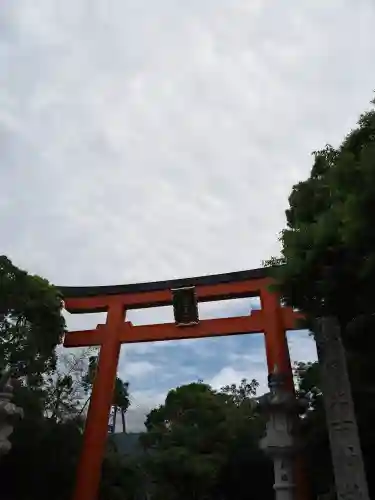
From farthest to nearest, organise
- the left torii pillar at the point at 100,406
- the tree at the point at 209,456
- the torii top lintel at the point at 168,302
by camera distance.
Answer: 1. the tree at the point at 209,456
2. the torii top lintel at the point at 168,302
3. the left torii pillar at the point at 100,406

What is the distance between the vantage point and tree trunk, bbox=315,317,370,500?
19.3 feet

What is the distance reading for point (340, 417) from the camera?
619cm

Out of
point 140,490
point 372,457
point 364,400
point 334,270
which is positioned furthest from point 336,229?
point 140,490

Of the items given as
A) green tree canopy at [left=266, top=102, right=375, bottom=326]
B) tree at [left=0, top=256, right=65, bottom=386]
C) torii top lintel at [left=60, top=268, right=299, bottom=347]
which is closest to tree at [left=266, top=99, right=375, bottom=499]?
green tree canopy at [left=266, top=102, right=375, bottom=326]

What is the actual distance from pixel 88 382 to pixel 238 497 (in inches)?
191

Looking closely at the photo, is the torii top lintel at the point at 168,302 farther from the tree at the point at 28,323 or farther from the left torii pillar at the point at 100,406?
the tree at the point at 28,323

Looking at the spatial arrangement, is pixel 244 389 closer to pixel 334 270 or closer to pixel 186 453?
pixel 186 453

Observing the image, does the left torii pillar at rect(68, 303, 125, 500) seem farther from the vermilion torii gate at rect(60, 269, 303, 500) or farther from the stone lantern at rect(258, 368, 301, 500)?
the stone lantern at rect(258, 368, 301, 500)

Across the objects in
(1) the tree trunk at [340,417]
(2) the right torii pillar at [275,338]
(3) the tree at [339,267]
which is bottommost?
(1) the tree trunk at [340,417]

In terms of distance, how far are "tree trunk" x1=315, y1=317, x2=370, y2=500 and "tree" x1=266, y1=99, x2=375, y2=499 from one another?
1cm

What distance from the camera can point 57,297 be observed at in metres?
12.6

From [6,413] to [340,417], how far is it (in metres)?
5.48

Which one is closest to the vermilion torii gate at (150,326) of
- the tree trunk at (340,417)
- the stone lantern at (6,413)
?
the stone lantern at (6,413)

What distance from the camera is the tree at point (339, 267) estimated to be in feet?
15.6
